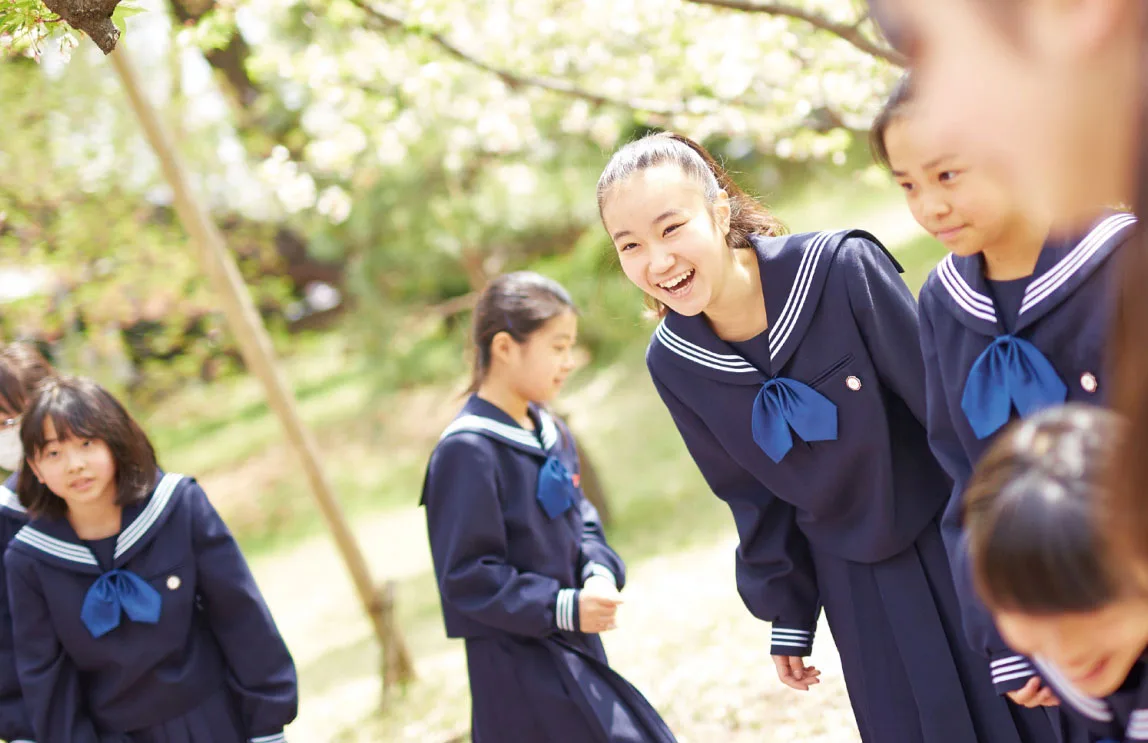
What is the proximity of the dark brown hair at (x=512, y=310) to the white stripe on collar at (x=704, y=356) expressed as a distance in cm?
69

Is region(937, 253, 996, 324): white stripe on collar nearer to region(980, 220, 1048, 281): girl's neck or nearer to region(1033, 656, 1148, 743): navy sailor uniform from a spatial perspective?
region(980, 220, 1048, 281): girl's neck

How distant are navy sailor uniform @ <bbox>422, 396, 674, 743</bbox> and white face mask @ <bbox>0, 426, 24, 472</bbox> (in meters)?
1.36

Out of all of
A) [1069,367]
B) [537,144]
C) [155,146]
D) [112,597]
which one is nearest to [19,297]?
[155,146]

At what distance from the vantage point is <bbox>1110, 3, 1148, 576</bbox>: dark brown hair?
0.80 metres

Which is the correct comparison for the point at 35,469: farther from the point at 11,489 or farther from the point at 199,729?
the point at 199,729

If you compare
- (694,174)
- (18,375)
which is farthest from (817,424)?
(18,375)

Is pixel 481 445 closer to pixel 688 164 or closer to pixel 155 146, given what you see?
pixel 688 164

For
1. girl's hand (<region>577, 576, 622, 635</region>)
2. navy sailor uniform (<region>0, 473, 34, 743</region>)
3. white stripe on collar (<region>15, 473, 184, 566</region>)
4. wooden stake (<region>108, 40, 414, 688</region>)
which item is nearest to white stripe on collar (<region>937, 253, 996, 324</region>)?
girl's hand (<region>577, 576, 622, 635</region>)

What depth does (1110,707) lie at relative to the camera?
150 centimetres

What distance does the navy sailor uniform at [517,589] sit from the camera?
109 inches

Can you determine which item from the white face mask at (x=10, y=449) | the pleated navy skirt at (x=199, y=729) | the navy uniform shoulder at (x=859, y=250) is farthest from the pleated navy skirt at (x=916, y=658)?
the white face mask at (x=10, y=449)

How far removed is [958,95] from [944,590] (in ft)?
5.04

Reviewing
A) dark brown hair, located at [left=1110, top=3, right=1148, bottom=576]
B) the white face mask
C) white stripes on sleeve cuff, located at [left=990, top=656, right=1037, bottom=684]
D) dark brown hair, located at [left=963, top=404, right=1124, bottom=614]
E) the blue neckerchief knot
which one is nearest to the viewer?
dark brown hair, located at [left=1110, top=3, right=1148, bottom=576]

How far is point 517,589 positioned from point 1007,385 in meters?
1.47
